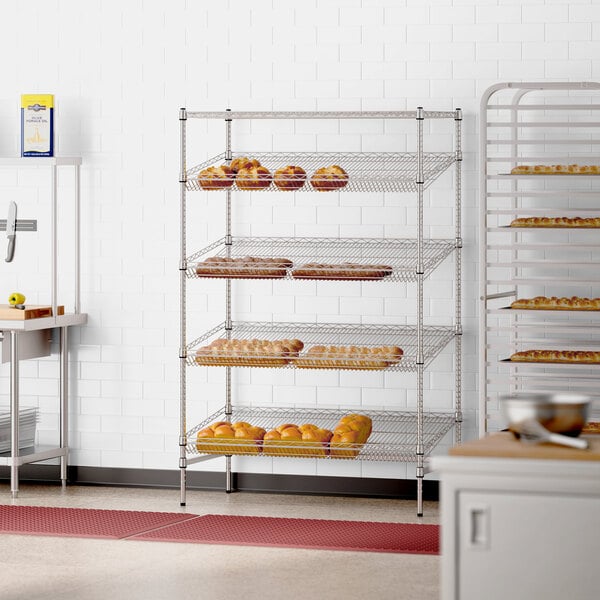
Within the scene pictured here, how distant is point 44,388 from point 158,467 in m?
0.90

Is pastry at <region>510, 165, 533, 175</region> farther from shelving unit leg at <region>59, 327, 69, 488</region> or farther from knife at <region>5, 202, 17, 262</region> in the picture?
knife at <region>5, 202, 17, 262</region>

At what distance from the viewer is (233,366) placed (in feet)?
22.1

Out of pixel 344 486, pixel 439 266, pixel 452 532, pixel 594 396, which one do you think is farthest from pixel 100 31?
pixel 452 532

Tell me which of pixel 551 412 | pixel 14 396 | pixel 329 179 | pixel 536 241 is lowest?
pixel 14 396

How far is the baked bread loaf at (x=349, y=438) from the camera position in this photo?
6.51m

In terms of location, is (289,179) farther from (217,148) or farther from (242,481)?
(242,481)

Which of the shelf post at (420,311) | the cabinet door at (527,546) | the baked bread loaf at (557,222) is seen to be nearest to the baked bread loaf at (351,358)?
the shelf post at (420,311)

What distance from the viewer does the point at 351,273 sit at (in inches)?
255

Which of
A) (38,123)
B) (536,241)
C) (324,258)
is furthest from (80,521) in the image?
(536,241)

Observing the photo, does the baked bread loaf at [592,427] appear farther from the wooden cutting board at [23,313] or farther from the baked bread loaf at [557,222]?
the wooden cutting board at [23,313]

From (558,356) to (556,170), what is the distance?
37.7 inches

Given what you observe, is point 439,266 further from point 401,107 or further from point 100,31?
point 100,31

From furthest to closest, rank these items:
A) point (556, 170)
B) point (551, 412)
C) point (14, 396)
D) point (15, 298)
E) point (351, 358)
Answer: point (15, 298) < point (14, 396) < point (351, 358) < point (556, 170) < point (551, 412)

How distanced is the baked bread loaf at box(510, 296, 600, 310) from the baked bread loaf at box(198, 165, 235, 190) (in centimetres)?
168
